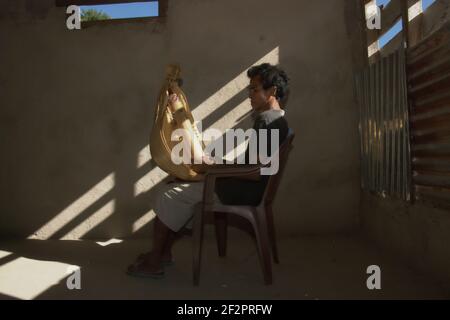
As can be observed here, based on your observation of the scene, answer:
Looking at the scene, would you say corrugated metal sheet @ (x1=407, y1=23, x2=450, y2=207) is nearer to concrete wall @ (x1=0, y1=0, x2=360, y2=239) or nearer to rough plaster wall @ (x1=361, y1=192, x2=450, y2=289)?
rough plaster wall @ (x1=361, y1=192, x2=450, y2=289)

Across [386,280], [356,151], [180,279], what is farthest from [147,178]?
[386,280]

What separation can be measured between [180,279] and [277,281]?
0.63 m

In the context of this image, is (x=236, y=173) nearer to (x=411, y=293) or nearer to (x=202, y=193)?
(x=202, y=193)

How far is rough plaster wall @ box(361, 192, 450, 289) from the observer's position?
8.07 feet

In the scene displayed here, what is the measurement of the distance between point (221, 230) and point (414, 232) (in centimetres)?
137

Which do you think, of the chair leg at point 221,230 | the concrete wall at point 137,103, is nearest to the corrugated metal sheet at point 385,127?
the concrete wall at point 137,103

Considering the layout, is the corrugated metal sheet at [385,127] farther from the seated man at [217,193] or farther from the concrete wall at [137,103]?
the seated man at [217,193]

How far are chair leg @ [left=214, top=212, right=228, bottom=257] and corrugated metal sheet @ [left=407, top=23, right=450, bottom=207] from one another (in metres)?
1.36

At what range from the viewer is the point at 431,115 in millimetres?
2486

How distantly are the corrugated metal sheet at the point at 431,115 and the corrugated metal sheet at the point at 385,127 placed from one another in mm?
56

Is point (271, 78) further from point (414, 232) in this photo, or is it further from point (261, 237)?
point (414, 232)

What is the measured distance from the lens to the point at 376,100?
3.25 meters

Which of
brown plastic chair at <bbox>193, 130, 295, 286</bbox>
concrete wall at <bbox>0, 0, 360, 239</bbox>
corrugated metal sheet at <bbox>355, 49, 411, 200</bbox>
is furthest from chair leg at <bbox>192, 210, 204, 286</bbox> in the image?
concrete wall at <bbox>0, 0, 360, 239</bbox>
